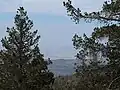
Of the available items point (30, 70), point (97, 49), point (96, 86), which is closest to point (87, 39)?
point (97, 49)

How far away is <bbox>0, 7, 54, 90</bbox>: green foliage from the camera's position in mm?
32156

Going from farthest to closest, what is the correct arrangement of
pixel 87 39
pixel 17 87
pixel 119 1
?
pixel 17 87 → pixel 87 39 → pixel 119 1

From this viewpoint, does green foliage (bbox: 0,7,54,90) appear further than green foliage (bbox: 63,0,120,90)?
Yes

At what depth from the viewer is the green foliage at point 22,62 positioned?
3216cm

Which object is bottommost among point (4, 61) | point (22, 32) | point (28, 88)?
point (28, 88)

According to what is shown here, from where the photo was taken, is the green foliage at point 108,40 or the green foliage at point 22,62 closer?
the green foliage at point 108,40

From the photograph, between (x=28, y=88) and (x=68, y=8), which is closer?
(x=68, y=8)

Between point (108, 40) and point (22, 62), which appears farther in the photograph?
point (22, 62)

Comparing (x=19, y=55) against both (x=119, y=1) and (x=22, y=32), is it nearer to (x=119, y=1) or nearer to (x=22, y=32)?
(x=22, y=32)

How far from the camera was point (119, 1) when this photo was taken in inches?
773

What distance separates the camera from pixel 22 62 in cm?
3281

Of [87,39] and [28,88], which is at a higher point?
[87,39]

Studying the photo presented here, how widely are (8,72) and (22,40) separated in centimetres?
274

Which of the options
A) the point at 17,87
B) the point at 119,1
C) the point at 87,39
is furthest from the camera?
the point at 17,87
